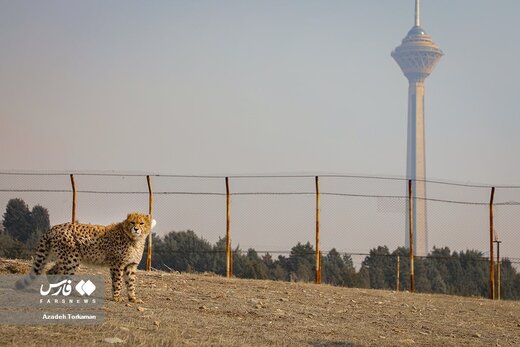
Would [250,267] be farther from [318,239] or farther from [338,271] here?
[318,239]

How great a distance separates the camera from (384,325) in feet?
53.5

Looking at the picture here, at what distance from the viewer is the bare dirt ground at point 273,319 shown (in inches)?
498

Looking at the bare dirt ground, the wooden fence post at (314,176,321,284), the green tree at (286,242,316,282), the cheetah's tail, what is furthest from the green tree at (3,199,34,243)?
the cheetah's tail

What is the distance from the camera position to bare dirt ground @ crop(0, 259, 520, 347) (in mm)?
12656

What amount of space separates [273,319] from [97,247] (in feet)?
9.76

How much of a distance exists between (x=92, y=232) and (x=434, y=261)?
39774 millimetres

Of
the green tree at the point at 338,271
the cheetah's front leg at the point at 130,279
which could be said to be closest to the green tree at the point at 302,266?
the green tree at the point at 338,271

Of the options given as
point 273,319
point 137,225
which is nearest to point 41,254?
point 137,225

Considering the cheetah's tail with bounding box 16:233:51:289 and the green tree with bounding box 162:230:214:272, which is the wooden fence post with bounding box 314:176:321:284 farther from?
the green tree with bounding box 162:230:214:272

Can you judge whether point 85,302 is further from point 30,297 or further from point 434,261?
point 434,261

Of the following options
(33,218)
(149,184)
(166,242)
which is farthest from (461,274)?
(149,184)

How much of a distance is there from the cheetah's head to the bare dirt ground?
3.48 ft

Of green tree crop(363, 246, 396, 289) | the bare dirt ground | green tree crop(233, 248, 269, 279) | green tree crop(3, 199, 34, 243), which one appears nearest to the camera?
the bare dirt ground

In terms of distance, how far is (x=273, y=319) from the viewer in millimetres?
15516
